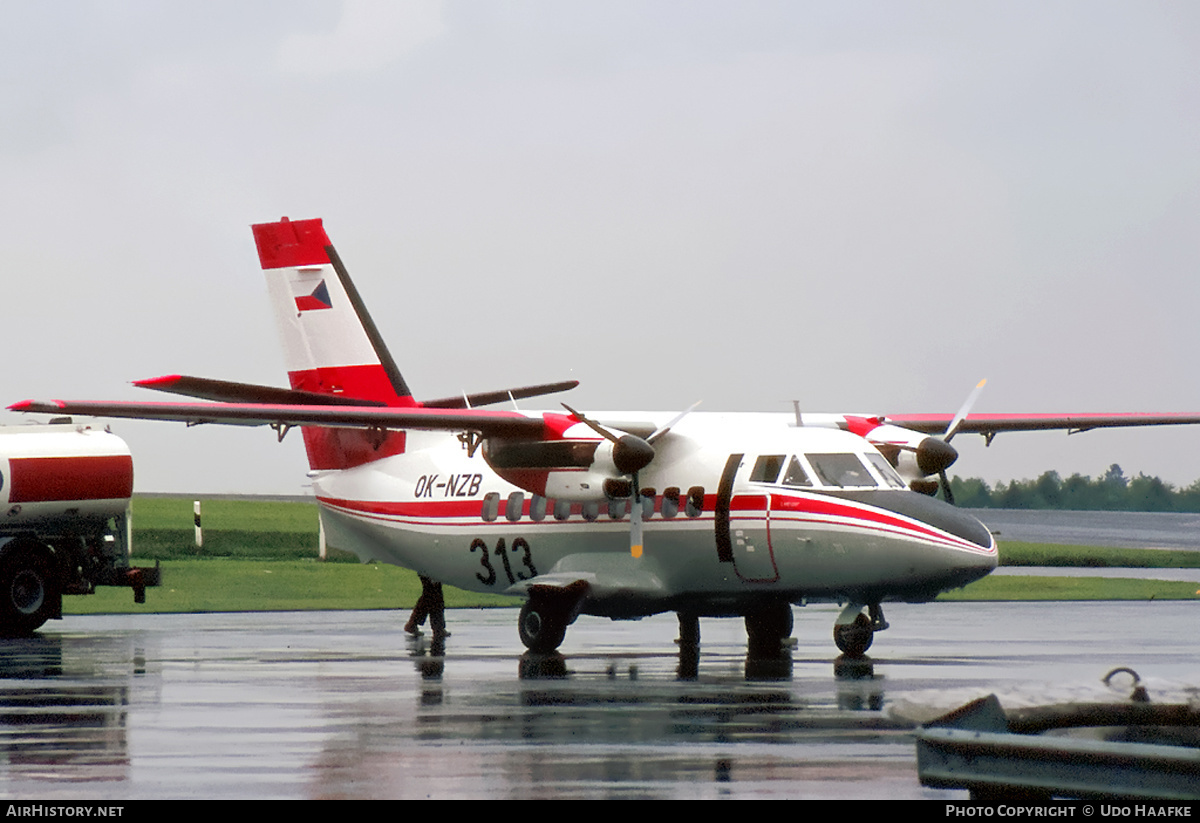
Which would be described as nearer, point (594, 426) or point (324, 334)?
point (594, 426)

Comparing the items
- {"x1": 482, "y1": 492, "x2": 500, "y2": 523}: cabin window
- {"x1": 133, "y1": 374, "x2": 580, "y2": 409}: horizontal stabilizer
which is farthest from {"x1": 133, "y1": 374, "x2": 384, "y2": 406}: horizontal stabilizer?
{"x1": 482, "y1": 492, "x2": 500, "y2": 523}: cabin window

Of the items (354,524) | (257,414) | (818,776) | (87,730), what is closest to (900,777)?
(818,776)

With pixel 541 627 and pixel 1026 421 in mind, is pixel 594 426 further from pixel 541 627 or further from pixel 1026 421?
pixel 1026 421

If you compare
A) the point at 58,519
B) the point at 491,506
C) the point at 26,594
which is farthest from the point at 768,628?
the point at 26,594

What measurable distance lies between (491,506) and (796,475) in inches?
213

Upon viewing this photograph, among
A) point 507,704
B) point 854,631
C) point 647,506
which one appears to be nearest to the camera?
point 507,704

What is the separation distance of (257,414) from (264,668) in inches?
144

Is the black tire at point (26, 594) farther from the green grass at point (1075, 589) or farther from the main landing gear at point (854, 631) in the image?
the green grass at point (1075, 589)

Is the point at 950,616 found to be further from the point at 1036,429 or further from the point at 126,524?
the point at 126,524

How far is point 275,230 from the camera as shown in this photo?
2911 cm

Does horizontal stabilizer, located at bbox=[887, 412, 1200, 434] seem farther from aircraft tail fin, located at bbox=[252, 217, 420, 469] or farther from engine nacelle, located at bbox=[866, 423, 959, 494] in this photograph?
aircraft tail fin, located at bbox=[252, 217, 420, 469]

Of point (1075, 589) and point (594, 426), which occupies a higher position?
point (594, 426)

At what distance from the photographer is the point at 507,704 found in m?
16.9

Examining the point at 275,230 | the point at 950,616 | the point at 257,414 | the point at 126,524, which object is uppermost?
the point at 275,230
